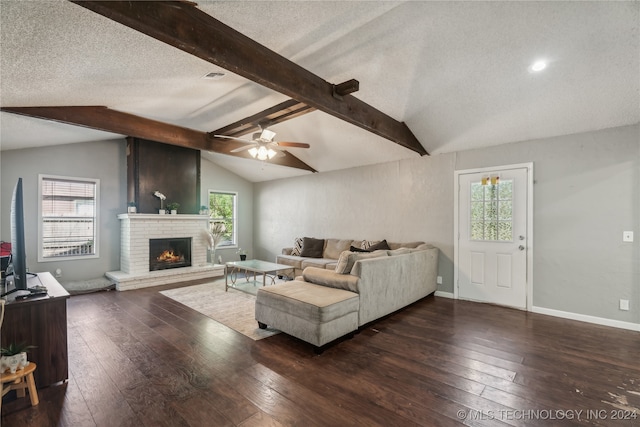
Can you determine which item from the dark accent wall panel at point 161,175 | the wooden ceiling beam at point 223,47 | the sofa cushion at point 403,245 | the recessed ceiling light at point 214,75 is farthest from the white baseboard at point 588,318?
the dark accent wall panel at point 161,175

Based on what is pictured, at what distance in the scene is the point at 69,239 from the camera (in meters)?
5.45

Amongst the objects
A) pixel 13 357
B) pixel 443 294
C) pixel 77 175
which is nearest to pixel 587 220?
pixel 443 294

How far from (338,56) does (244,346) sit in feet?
10.3

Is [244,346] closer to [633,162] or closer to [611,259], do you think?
[611,259]

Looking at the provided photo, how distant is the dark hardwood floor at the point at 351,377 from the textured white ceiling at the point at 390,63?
2.54 m

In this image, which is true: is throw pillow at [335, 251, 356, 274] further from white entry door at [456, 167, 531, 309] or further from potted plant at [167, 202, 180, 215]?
potted plant at [167, 202, 180, 215]

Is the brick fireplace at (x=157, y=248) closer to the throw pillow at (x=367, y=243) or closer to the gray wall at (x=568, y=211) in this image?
the throw pillow at (x=367, y=243)

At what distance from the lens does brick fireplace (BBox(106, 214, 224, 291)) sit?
18.2ft

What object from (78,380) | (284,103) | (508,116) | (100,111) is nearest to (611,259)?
(508,116)

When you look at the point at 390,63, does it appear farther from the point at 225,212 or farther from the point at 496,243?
the point at 225,212

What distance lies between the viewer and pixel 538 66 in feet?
9.78

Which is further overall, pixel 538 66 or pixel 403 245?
pixel 403 245

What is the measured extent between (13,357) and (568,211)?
588 centimetres

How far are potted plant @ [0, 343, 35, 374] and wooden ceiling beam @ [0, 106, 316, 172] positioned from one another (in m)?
2.81
